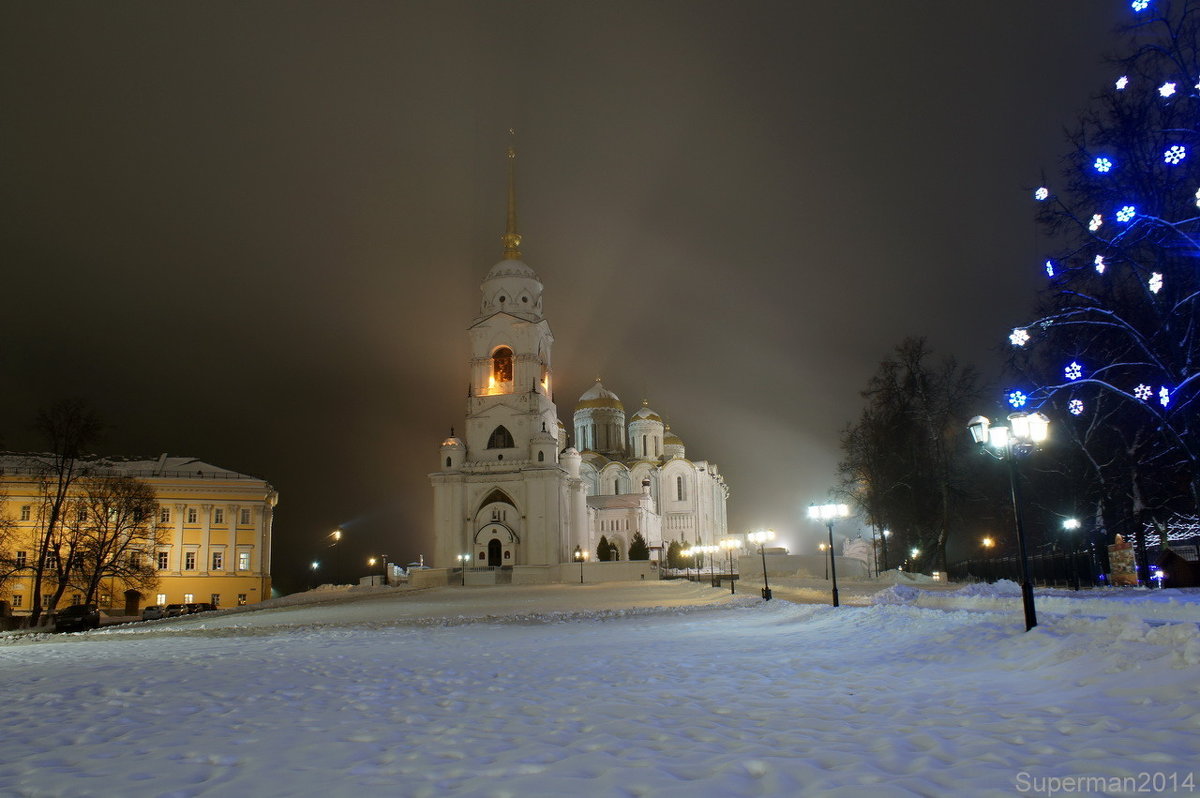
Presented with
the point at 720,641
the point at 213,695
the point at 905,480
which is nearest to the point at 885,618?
the point at 720,641

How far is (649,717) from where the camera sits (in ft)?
24.0

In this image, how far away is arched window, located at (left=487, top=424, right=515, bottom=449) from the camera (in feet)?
215

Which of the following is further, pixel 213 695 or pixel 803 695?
pixel 213 695

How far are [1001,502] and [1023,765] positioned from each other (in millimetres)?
40099

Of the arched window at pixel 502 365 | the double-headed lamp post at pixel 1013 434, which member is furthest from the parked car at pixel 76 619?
the arched window at pixel 502 365

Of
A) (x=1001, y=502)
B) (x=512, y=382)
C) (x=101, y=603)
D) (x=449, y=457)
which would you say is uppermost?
(x=512, y=382)

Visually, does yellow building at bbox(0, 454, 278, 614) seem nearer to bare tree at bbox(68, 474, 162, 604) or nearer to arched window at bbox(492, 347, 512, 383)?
bare tree at bbox(68, 474, 162, 604)

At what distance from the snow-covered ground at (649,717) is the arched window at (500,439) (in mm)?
51720

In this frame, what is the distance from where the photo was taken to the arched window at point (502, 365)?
67812mm

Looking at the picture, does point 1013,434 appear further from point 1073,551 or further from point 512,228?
point 512,228

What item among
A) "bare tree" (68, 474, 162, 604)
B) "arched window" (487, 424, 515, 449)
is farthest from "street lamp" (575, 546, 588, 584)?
"bare tree" (68, 474, 162, 604)

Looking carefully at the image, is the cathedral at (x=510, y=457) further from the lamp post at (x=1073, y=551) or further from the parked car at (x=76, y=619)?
the lamp post at (x=1073, y=551)

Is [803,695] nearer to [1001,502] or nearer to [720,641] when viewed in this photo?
[720,641]

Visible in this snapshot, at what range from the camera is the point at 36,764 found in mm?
5766
